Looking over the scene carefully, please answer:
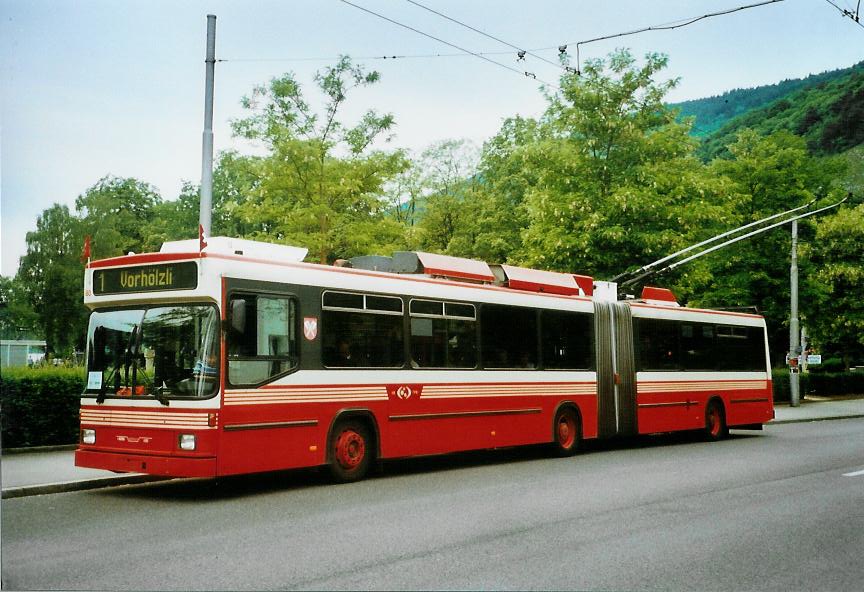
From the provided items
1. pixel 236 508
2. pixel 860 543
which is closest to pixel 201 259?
pixel 236 508

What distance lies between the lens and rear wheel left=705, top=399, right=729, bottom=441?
21.1 metres

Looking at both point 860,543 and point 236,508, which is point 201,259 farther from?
point 860,543

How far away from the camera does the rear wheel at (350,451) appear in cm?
1233

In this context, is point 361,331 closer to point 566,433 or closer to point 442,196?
point 566,433

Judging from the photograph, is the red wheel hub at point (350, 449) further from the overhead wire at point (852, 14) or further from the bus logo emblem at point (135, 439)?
the overhead wire at point (852, 14)

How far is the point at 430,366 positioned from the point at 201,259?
441 cm

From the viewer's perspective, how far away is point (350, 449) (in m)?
12.6

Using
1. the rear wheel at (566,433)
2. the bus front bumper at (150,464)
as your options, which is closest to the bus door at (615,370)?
the rear wheel at (566,433)

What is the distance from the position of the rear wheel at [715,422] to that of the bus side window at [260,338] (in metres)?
12.4

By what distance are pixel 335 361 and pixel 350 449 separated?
1252 mm

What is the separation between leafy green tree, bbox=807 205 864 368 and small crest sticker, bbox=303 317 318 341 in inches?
1507

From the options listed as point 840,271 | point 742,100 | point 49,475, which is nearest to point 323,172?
point 49,475

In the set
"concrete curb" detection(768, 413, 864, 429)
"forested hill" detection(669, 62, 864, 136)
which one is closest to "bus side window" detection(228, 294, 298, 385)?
"concrete curb" detection(768, 413, 864, 429)

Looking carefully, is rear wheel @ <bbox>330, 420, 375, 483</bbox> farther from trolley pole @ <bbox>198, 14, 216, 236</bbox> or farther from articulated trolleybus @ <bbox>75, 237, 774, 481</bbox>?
trolley pole @ <bbox>198, 14, 216, 236</bbox>
